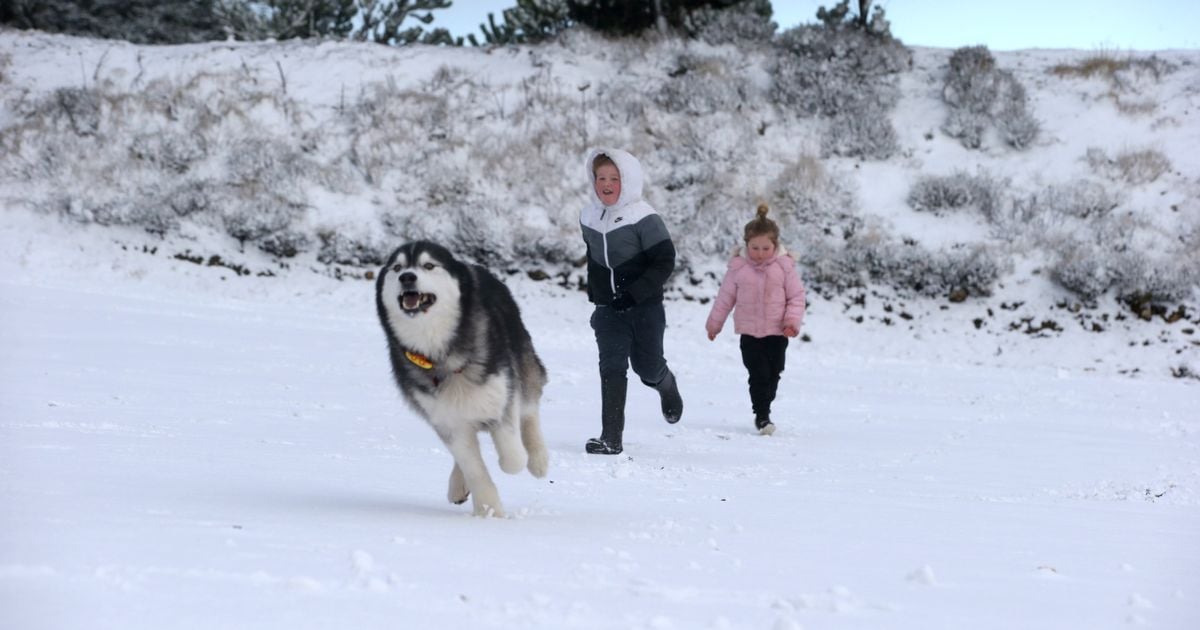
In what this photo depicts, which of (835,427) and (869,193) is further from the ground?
(869,193)

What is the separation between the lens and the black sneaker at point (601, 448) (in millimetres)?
6266

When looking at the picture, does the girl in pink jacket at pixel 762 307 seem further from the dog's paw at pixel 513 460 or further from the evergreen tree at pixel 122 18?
the evergreen tree at pixel 122 18

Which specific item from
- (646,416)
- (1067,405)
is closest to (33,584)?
(646,416)

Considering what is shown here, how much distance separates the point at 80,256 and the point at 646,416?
11.7 metres

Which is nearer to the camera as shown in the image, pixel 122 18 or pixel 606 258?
pixel 606 258

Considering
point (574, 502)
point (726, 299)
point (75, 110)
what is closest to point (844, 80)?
point (726, 299)

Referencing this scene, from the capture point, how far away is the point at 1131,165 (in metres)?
18.0

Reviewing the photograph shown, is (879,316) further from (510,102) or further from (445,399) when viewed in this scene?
(445,399)

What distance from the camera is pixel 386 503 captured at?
159 inches

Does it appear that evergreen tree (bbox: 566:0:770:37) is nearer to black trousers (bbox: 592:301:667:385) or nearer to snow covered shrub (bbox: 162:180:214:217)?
snow covered shrub (bbox: 162:180:214:217)

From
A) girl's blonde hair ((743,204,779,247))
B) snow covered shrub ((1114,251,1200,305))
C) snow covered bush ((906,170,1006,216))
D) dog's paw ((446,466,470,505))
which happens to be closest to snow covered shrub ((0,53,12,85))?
snow covered bush ((906,170,1006,216))

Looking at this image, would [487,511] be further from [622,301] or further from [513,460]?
[622,301]

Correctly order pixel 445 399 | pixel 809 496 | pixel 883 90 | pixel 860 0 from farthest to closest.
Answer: pixel 860 0 < pixel 883 90 < pixel 809 496 < pixel 445 399

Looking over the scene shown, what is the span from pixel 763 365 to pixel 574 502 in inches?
148
